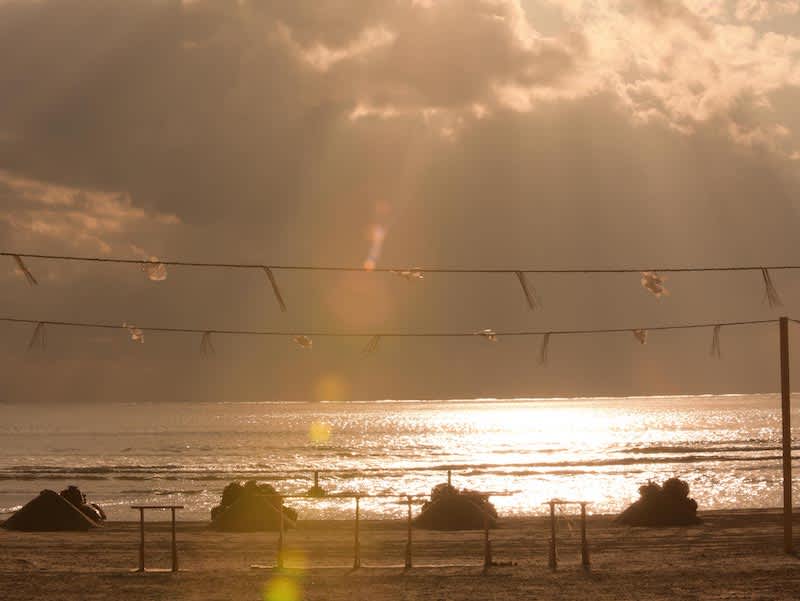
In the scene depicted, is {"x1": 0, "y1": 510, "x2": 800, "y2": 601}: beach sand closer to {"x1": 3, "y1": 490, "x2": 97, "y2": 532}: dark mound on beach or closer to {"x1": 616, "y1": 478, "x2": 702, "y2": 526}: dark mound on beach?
{"x1": 616, "y1": 478, "x2": 702, "y2": 526}: dark mound on beach

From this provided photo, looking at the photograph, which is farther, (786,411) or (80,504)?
(80,504)

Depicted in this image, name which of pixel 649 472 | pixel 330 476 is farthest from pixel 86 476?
pixel 649 472

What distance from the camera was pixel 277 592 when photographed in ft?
71.6

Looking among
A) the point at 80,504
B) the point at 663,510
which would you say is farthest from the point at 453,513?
the point at 80,504

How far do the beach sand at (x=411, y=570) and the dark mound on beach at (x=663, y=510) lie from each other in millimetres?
945

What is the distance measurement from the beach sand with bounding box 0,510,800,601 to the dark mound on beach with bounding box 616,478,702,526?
0.94 m

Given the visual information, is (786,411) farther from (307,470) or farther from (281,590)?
(307,470)

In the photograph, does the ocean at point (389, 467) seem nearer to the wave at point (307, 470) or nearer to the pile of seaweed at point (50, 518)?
the wave at point (307, 470)

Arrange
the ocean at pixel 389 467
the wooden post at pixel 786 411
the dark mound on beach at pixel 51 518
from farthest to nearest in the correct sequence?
the ocean at pixel 389 467
the dark mound on beach at pixel 51 518
the wooden post at pixel 786 411

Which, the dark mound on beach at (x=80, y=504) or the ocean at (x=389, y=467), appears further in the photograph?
the ocean at (x=389, y=467)

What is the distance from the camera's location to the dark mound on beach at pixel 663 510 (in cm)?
3972

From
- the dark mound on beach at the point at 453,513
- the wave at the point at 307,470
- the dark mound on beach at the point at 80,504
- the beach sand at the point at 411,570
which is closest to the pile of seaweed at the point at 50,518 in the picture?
the beach sand at the point at 411,570

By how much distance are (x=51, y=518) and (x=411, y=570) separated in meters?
20.0

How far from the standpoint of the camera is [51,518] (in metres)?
39.9
